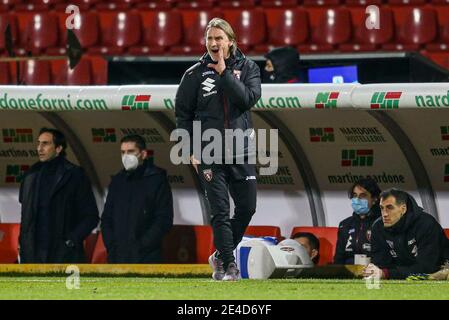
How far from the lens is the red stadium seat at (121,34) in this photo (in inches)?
617

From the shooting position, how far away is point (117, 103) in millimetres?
10438

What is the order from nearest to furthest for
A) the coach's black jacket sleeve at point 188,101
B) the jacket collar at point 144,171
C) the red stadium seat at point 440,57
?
the coach's black jacket sleeve at point 188,101, the jacket collar at point 144,171, the red stadium seat at point 440,57

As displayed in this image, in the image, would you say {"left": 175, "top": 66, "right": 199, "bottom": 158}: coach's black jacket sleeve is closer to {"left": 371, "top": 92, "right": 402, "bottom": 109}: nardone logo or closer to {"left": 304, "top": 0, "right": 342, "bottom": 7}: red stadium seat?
{"left": 371, "top": 92, "right": 402, "bottom": 109}: nardone logo

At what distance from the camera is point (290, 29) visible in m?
15.1

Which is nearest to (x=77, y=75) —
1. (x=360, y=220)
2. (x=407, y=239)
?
(x=360, y=220)

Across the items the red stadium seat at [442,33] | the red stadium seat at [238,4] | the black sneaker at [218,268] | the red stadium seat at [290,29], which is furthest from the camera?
the red stadium seat at [238,4]

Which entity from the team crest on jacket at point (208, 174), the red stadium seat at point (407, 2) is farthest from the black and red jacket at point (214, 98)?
the red stadium seat at point (407, 2)

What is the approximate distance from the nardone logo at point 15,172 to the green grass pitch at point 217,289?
306 cm

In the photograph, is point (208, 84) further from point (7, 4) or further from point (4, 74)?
point (7, 4)

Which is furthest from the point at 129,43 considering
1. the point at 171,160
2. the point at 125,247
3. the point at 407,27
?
the point at 125,247

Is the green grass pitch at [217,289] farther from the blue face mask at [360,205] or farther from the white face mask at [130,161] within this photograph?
the white face mask at [130,161]

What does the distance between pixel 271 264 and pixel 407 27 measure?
20.0ft

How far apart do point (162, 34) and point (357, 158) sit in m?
5.11

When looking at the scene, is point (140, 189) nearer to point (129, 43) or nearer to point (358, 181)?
point (358, 181)
